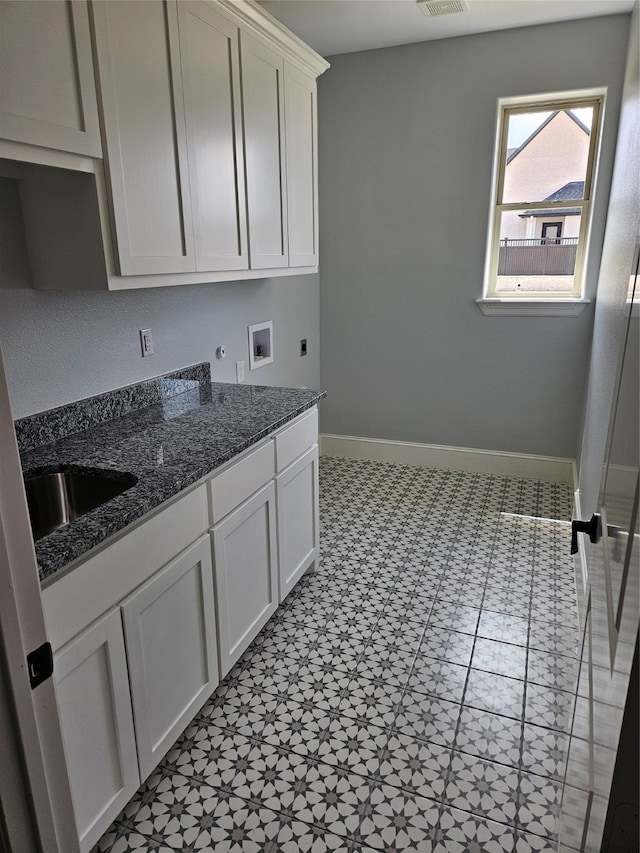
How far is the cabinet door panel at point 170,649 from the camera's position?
1.54 m

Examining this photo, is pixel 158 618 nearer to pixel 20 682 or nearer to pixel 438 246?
pixel 20 682

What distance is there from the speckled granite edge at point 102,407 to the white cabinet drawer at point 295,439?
585 millimetres

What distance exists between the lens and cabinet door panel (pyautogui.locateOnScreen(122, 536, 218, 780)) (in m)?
1.54

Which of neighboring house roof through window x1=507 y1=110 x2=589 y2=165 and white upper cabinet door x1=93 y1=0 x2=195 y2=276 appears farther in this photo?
neighboring house roof through window x1=507 y1=110 x2=589 y2=165

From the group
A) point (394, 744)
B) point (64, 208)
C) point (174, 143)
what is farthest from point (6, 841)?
point (174, 143)

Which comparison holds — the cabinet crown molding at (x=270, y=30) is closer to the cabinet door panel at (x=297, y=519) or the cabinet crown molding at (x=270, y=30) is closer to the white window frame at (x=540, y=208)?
the white window frame at (x=540, y=208)

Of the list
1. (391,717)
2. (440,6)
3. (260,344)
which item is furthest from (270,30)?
(391,717)

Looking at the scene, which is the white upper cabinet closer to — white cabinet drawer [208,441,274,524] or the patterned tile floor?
white cabinet drawer [208,441,274,524]

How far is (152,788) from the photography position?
5.64ft

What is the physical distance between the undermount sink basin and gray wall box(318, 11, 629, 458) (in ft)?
9.03

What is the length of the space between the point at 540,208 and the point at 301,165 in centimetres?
165

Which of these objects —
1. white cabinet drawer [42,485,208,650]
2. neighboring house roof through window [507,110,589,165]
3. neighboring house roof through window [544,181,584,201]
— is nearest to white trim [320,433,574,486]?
neighboring house roof through window [544,181,584,201]

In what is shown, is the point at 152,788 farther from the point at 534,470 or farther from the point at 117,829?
the point at 534,470

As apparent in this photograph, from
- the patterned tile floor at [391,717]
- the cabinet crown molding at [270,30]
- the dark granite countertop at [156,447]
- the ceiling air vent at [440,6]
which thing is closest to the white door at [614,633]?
the patterned tile floor at [391,717]
